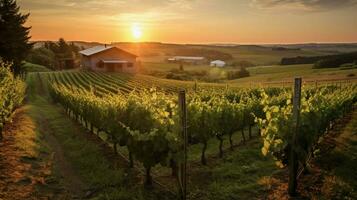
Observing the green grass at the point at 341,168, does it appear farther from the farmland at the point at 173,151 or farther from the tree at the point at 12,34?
the tree at the point at 12,34

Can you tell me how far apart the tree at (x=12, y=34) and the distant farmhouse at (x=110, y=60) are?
1118 inches

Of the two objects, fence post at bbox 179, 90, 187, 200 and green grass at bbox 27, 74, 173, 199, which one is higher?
fence post at bbox 179, 90, 187, 200

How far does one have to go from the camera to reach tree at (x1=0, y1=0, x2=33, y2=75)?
120 ft

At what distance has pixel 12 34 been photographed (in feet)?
122

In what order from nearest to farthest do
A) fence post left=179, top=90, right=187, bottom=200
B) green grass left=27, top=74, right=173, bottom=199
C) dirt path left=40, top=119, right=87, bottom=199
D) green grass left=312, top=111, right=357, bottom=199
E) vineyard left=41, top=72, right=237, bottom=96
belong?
fence post left=179, top=90, right=187, bottom=200
green grass left=312, top=111, right=357, bottom=199
green grass left=27, top=74, right=173, bottom=199
dirt path left=40, top=119, right=87, bottom=199
vineyard left=41, top=72, right=237, bottom=96

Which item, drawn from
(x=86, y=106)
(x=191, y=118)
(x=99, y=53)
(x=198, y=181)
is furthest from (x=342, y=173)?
(x=99, y=53)

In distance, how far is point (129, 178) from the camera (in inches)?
452

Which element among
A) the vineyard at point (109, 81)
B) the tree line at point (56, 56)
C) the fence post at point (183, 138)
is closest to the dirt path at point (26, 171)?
the fence post at point (183, 138)

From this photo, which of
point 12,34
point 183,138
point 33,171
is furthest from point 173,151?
point 12,34

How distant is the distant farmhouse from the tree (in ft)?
93.1

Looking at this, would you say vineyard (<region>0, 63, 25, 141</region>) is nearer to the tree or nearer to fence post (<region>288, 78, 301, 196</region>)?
fence post (<region>288, 78, 301, 196</region>)

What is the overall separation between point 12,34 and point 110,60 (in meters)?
33.6

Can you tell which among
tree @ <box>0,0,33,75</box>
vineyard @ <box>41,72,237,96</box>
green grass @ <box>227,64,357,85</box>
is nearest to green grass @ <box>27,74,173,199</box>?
tree @ <box>0,0,33,75</box>

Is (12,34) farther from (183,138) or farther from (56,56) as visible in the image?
(56,56)
